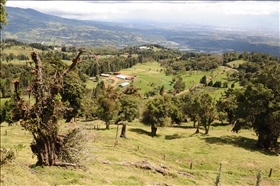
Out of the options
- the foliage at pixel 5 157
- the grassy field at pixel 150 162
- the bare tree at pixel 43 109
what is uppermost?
the bare tree at pixel 43 109

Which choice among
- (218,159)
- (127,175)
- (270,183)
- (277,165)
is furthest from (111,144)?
(277,165)

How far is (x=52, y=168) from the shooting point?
13.6 meters

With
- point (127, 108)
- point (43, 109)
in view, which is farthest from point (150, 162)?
point (127, 108)

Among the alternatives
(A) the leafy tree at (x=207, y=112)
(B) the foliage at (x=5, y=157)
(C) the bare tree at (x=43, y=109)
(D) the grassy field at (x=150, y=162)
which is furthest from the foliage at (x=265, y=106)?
(B) the foliage at (x=5, y=157)

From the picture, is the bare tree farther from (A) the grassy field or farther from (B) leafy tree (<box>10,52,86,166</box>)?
(A) the grassy field

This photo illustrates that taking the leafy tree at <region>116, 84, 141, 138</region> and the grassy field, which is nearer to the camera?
the grassy field

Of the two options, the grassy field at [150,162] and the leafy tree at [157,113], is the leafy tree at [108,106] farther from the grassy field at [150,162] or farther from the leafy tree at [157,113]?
the leafy tree at [157,113]

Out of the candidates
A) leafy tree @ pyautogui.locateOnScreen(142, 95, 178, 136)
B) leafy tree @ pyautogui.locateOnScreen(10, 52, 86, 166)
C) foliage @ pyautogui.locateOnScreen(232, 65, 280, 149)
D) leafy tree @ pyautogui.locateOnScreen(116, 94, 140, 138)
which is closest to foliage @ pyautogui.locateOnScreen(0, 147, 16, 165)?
leafy tree @ pyautogui.locateOnScreen(10, 52, 86, 166)

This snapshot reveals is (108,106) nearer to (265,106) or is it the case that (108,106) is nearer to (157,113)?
(157,113)

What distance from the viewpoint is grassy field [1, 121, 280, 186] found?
12.9 meters

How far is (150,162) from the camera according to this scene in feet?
81.8

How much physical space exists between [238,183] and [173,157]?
9706mm

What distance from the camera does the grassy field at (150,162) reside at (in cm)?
1293

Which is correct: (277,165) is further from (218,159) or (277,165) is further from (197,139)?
(197,139)
